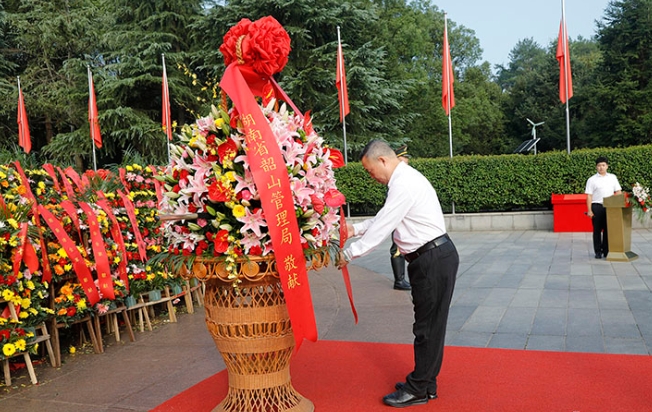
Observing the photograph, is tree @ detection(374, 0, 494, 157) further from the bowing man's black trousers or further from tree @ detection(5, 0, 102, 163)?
the bowing man's black trousers

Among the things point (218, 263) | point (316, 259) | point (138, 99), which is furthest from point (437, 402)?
point (138, 99)

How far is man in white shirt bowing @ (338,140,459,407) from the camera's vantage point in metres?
3.44

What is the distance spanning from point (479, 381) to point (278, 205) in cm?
203

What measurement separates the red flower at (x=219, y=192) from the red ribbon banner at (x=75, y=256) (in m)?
2.20

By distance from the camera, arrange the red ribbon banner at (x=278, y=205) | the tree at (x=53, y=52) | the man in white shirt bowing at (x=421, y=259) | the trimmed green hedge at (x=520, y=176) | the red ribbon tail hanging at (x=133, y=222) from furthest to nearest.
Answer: the tree at (x=53, y=52) → the trimmed green hedge at (x=520, y=176) → the red ribbon tail hanging at (x=133, y=222) → the man in white shirt bowing at (x=421, y=259) → the red ribbon banner at (x=278, y=205)

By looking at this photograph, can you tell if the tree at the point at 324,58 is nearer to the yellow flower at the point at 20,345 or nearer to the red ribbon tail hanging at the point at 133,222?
the red ribbon tail hanging at the point at 133,222

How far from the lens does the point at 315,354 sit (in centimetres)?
469

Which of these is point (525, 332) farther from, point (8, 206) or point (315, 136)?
point (8, 206)

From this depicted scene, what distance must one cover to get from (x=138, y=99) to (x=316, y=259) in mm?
21651

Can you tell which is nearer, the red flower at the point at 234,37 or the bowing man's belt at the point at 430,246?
the red flower at the point at 234,37

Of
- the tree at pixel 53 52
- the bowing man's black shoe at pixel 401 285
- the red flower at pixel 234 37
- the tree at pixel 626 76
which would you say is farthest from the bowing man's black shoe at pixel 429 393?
the tree at pixel 626 76

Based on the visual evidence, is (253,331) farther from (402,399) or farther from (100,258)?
(100,258)

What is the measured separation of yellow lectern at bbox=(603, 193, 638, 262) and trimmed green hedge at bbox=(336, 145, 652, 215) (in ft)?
15.1

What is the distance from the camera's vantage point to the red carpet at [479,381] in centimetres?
346
